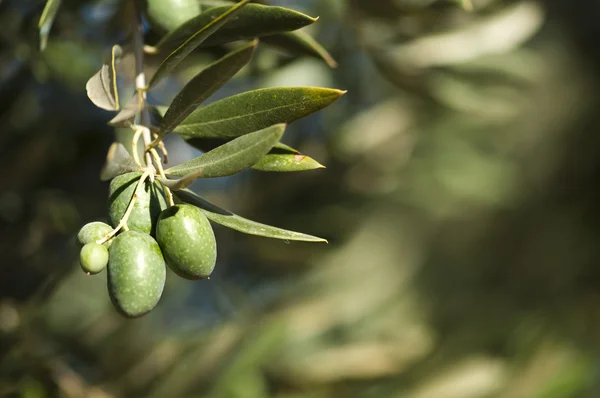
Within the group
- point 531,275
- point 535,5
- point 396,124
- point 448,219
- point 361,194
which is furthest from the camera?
point 531,275

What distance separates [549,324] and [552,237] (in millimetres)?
963

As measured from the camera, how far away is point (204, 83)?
584mm

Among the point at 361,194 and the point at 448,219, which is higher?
the point at 448,219

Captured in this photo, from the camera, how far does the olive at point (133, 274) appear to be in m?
0.55

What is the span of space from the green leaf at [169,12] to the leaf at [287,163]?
7.4 inches

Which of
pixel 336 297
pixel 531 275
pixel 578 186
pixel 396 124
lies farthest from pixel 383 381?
pixel 578 186

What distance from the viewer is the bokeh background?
4.08ft

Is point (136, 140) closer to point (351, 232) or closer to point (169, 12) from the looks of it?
point (169, 12)

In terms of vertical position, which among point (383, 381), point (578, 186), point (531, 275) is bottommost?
point (383, 381)

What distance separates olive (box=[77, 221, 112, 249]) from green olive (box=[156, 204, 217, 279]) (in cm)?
5

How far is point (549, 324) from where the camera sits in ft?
9.82

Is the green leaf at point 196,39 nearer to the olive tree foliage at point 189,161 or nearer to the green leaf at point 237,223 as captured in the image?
the olive tree foliage at point 189,161

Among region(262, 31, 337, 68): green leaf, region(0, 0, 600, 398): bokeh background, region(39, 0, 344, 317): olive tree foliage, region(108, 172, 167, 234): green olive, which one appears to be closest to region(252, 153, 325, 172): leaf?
region(39, 0, 344, 317): olive tree foliage

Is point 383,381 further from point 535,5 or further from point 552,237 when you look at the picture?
point 552,237
